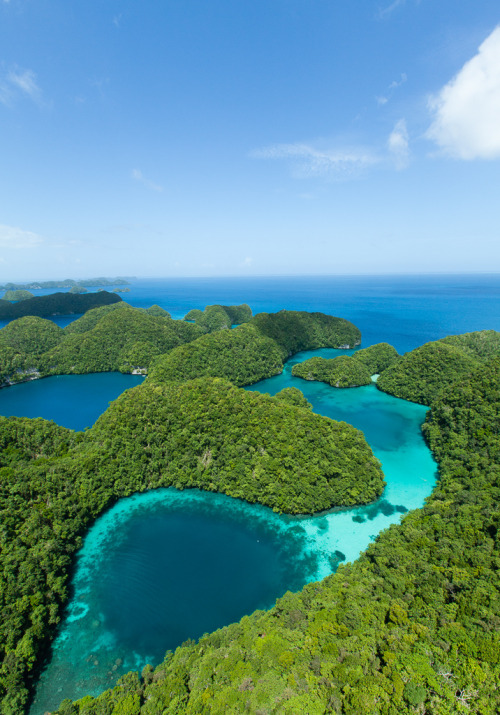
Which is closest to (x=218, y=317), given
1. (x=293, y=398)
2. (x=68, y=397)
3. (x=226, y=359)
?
(x=226, y=359)

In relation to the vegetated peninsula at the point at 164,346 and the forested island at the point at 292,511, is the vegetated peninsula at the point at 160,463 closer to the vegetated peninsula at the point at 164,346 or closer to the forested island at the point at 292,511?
the forested island at the point at 292,511

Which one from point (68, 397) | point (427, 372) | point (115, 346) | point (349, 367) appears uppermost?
point (115, 346)

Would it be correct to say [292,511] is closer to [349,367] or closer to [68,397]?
[349,367]

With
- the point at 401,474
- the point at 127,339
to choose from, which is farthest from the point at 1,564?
the point at 127,339

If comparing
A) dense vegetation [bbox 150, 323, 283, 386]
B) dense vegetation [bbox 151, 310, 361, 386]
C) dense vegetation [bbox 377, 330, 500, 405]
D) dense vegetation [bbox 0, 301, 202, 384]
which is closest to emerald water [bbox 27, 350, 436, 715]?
dense vegetation [bbox 377, 330, 500, 405]

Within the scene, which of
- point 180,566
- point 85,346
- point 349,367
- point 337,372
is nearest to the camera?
point 180,566

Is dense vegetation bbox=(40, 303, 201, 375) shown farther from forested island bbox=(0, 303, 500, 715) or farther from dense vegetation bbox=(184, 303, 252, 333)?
dense vegetation bbox=(184, 303, 252, 333)

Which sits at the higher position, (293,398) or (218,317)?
(218,317)
